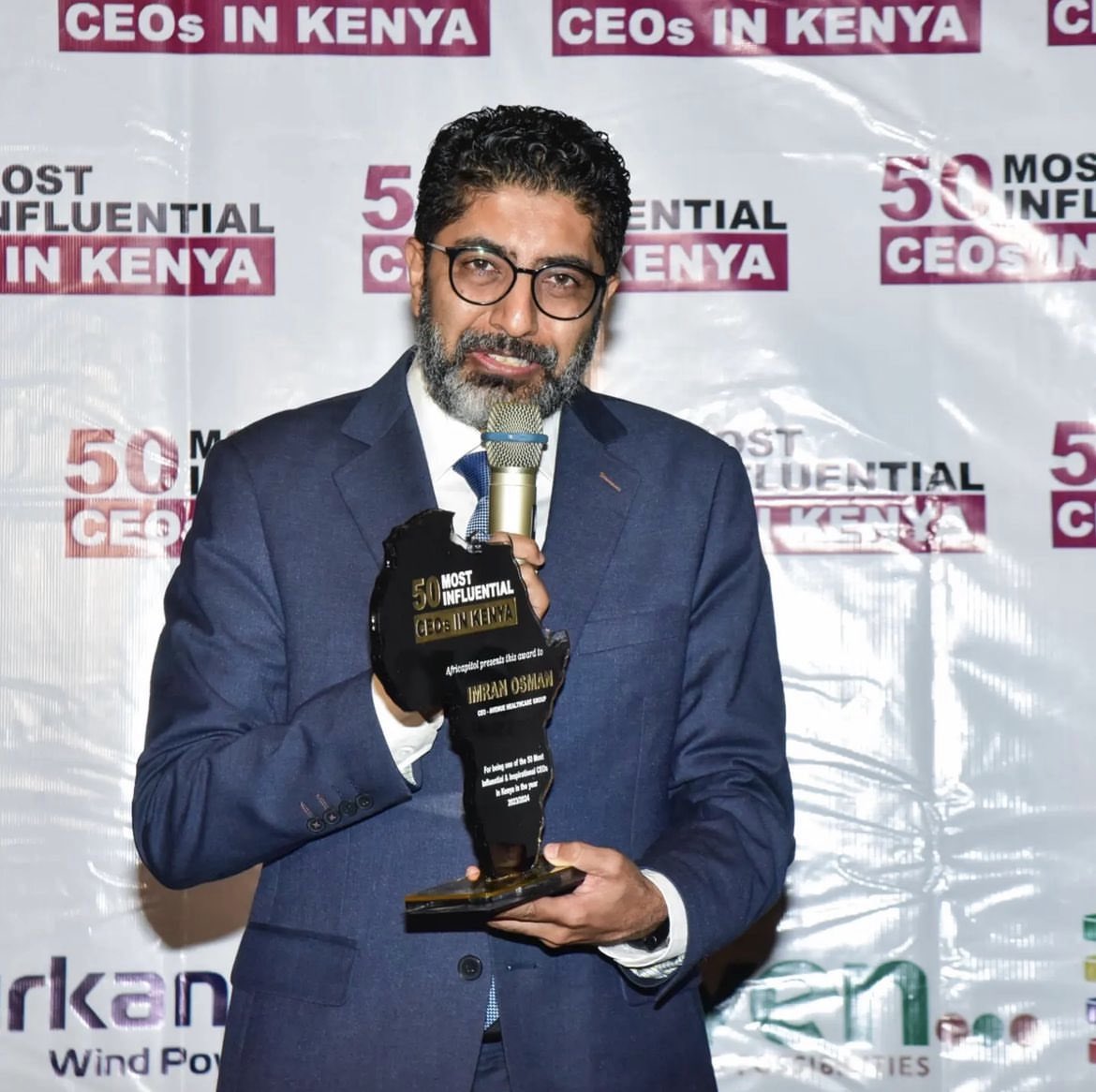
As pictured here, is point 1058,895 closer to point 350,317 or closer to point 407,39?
point 350,317

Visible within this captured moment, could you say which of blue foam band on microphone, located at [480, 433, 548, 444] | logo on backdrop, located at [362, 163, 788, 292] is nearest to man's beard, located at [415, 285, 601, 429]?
blue foam band on microphone, located at [480, 433, 548, 444]

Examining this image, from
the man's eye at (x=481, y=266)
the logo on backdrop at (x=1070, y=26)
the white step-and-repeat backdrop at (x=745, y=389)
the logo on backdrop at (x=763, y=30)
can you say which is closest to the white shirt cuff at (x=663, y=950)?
the man's eye at (x=481, y=266)

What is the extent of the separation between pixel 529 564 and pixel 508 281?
Result: 0.55 metres

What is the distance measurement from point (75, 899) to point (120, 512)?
0.76 metres

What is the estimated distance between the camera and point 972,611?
3.01m

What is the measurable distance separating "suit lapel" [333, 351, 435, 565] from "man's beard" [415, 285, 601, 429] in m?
0.06

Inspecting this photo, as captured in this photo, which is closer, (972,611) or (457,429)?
(457,429)

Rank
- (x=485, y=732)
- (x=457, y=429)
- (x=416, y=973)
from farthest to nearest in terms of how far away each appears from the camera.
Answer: (x=457, y=429), (x=416, y=973), (x=485, y=732)

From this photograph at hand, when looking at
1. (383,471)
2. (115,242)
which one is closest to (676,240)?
(115,242)

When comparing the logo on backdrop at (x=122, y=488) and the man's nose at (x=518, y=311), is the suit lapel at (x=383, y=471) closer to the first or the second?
the man's nose at (x=518, y=311)

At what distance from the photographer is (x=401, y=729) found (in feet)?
4.99

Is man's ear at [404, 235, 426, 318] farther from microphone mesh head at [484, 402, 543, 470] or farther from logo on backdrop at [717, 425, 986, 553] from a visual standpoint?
logo on backdrop at [717, 425, 986, 553]

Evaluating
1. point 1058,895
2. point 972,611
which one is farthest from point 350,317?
point 1058,895

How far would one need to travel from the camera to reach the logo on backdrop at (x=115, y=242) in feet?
9.77
